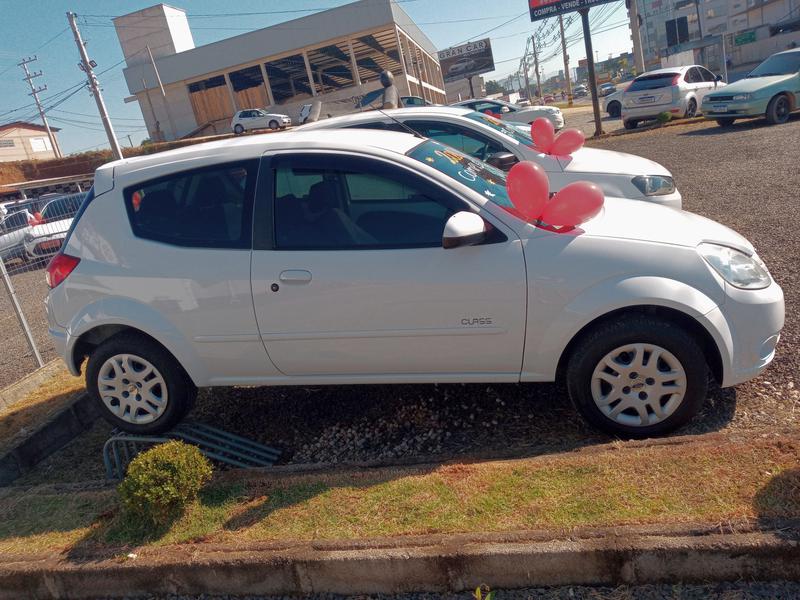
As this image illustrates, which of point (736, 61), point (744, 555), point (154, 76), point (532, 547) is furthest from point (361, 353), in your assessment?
point (736, 61)

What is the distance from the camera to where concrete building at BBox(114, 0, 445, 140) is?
40.0m

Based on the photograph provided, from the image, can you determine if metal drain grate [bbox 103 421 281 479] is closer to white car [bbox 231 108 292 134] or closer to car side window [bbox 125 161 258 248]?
car side window [bbox 125 161 258 248]

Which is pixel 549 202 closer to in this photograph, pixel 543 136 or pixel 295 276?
pixel 295 276

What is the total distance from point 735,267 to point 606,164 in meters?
2.91

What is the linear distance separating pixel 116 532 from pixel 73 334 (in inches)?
59.7

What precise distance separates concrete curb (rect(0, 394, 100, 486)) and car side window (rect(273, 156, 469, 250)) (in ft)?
6.93

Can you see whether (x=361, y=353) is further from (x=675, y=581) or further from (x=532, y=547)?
(x=675, y=581)

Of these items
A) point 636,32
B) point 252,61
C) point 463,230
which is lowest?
point 463,230

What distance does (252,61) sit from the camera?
42.3 meters

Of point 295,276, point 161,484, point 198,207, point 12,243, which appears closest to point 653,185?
point 295,276

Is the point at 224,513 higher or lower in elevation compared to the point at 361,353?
lower

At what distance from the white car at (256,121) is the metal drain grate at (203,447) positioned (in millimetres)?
36110

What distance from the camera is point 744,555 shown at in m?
2.33

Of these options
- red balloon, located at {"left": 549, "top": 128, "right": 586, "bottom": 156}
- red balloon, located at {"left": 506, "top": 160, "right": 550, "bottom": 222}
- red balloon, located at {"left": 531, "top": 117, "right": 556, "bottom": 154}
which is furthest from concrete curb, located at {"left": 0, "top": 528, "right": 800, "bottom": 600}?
red balloon, located at {"left": 531, "top": 117, "right": 556, "bottom": 154}
